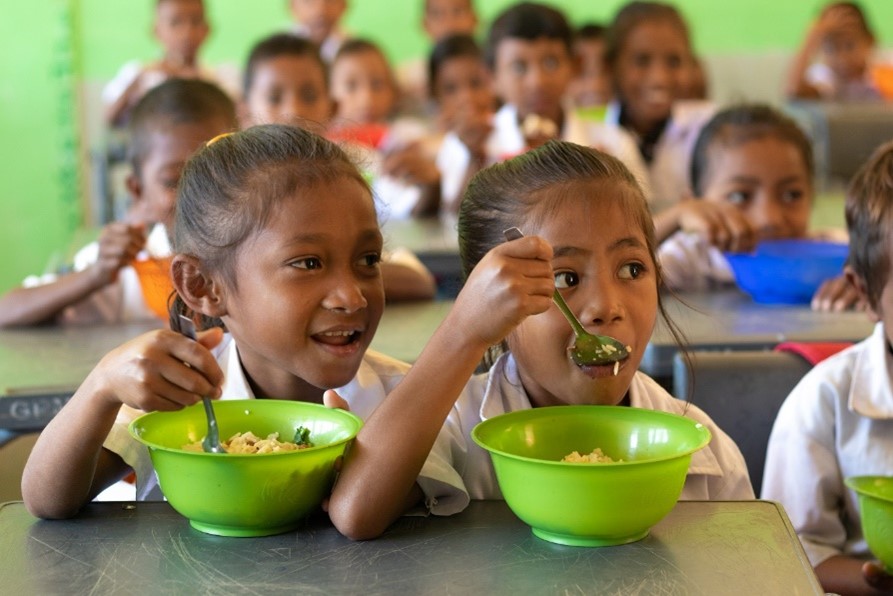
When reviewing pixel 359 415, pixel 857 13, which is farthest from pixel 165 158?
pixel 857 13

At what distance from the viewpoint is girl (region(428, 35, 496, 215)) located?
3.58 m

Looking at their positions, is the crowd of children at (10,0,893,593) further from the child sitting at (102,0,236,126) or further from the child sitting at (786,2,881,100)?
the child sitting at (786,2,881,100)

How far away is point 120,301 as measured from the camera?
7.70ft

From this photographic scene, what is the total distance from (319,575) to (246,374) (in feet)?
1.46

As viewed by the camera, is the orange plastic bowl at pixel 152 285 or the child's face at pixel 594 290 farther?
the orange plastic bowl at pixel 152 285

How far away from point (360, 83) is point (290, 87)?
63.5 inches

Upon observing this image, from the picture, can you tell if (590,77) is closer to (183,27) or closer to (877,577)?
(183,27)

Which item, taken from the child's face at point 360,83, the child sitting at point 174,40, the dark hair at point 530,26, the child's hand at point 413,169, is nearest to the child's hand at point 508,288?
the child's hand at point 413,169

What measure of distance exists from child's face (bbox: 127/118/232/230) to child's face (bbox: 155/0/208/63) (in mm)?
2906

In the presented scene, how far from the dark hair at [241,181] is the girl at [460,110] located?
2115 millimetres

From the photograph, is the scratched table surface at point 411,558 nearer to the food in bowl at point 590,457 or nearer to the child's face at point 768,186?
the food in bowl at point 590,457

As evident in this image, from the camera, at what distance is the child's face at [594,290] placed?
121 cm

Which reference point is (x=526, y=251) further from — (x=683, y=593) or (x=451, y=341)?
(x=683, y=593)

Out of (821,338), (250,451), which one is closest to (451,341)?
(250,451)
